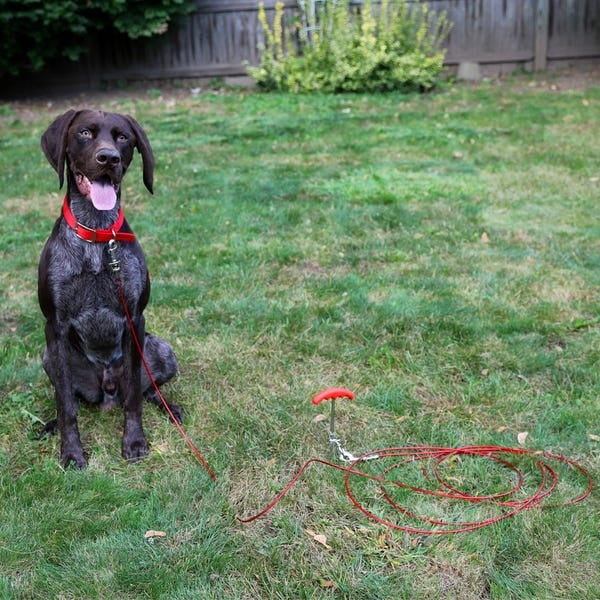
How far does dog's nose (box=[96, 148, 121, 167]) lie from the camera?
294cm

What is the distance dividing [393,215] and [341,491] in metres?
3.86

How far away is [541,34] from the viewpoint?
13211mm

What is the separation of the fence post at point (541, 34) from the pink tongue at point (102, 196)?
40.2ft

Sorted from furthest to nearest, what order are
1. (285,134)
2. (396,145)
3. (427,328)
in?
(285,134) < (396,145) < (427,328)

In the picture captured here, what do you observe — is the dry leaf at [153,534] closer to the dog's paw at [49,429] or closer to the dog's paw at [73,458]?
the dog's paw at [73,458]

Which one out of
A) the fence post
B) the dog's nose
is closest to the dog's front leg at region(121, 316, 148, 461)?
the dog's nose

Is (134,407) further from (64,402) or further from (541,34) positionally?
(541,34)

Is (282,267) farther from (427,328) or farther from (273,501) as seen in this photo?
(273,501)

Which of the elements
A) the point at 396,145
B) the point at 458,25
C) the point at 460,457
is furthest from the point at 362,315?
the point at 458,25

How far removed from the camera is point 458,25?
13.4 meters

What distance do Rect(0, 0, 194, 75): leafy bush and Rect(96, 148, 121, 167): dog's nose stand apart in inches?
377

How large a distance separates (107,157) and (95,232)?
36 centimetres

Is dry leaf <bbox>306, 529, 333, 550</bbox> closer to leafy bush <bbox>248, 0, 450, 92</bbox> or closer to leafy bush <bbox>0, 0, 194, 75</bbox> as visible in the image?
leafy bush <bbox>248, 0, 450, 92</bbox>

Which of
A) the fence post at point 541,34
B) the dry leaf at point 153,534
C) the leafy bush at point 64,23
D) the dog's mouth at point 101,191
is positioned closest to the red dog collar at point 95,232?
the dog's mouth at point 101,191
